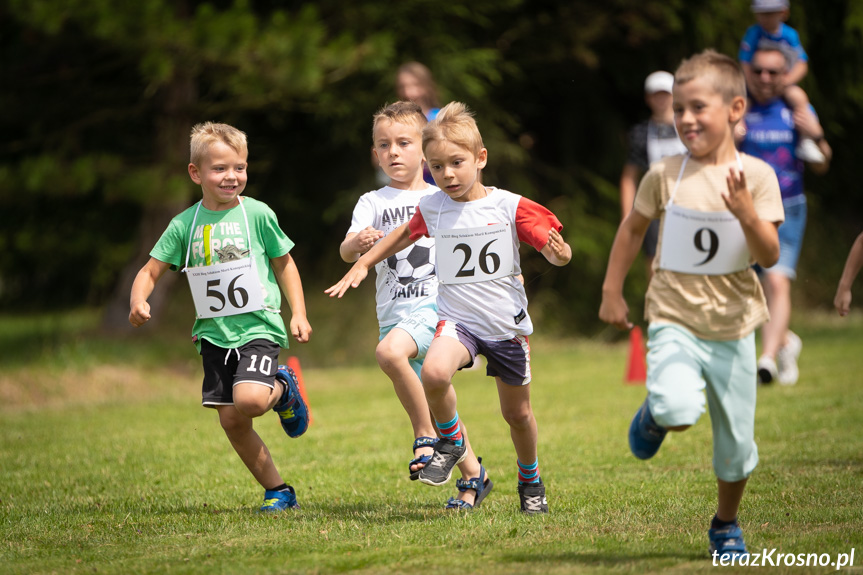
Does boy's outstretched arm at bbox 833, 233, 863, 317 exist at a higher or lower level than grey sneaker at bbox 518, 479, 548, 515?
higher

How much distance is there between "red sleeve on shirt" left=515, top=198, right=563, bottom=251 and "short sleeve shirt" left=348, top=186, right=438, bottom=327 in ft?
2.51

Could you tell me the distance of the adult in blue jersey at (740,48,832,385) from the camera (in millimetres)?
8797

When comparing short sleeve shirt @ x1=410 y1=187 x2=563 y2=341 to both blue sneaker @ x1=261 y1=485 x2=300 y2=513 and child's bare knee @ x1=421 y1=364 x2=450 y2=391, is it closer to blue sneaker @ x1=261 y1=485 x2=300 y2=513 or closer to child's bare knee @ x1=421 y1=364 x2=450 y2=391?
child's bare knee @ x1=421 y1=364 x2=450 y2=391

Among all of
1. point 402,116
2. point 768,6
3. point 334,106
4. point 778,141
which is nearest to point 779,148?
point 778,141

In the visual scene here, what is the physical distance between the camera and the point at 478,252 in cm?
487

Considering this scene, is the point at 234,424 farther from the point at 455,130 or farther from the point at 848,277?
the point at 848,277

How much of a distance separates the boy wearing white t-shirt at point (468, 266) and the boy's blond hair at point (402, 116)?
0.63 meters

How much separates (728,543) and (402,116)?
9.44 feet

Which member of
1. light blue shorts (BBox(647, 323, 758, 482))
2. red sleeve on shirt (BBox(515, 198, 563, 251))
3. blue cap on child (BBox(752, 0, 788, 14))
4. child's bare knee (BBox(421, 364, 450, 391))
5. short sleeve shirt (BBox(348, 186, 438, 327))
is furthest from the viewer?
blue cap on child (BBox(752, 0, 788, 14))

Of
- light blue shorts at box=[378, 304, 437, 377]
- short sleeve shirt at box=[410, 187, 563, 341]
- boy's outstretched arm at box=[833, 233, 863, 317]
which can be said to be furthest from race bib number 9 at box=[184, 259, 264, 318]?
boy's outstretched arm at box=[833, 233, 863, 317]

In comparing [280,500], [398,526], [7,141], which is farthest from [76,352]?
[398,526]

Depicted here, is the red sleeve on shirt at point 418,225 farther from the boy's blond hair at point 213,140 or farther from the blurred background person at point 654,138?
the blurred background person at point 654,138

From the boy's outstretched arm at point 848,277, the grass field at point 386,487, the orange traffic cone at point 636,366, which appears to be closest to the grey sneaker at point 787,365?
the grass field at point 386,487

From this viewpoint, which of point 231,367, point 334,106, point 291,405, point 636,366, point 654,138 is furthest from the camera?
point 334,106
